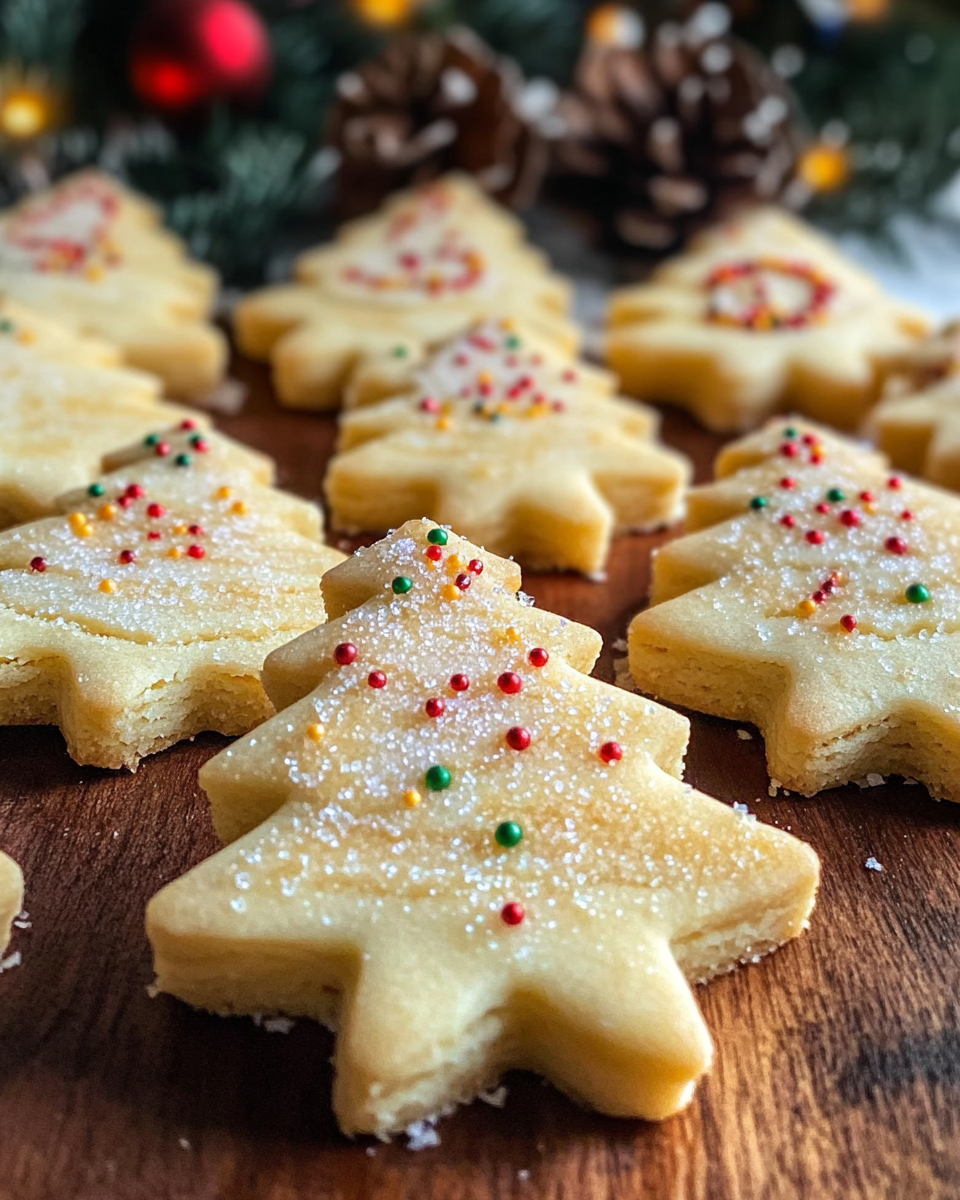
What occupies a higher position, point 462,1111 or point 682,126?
point 682,126

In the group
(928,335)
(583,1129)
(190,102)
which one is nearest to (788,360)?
(928,335)

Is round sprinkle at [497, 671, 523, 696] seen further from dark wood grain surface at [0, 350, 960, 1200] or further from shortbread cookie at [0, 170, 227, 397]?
shortbread cookie at [0, 170, 227, 397]

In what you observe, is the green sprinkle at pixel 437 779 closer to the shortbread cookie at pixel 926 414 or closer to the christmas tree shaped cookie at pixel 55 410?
the christmas tree shaped cookie at pixel 55 410

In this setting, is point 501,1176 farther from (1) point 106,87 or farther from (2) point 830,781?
(1) point 106,87

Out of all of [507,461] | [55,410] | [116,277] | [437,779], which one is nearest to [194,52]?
[116,277]

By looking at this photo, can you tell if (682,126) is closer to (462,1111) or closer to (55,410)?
(55,410)

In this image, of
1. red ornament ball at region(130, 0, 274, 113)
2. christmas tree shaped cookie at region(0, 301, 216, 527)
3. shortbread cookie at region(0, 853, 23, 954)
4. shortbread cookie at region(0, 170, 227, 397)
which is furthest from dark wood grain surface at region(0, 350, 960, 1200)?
red ornament ball at region(130, 0, 274, 113)

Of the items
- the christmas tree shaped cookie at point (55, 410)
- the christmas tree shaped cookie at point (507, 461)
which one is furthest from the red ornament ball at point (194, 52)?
the christmas tree shaped cookie at point (507, 461)
